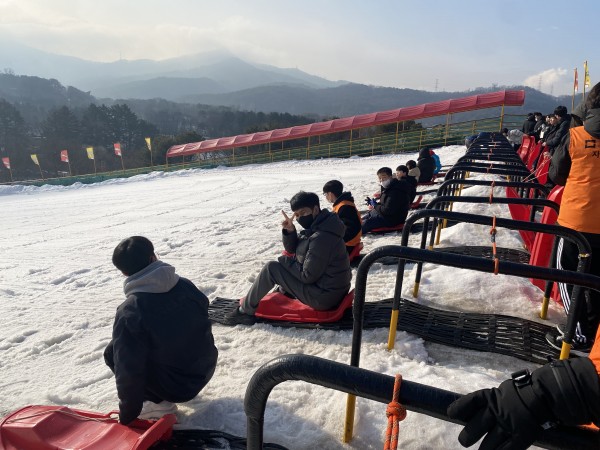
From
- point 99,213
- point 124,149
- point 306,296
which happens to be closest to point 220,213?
point 99,213

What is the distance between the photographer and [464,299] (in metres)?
3.82

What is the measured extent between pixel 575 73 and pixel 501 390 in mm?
17608

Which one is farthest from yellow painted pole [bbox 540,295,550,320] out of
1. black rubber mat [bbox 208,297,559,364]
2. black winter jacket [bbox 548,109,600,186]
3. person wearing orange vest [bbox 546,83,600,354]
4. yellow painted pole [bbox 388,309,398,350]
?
yellow painted pole [bbox 388,309,398,350]

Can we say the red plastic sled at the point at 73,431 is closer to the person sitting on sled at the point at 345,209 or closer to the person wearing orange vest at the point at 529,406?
the person wearing orange vest at the point at 529,406

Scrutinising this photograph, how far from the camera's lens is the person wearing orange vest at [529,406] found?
3.32 ft

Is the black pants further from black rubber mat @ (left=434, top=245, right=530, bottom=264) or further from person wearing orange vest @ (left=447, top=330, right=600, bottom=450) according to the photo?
person wearing orange vest @ (left=447, top=330, right=600, bottom=450)

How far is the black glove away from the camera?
1013mm

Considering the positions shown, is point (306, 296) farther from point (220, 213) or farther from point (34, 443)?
point (220, 213)

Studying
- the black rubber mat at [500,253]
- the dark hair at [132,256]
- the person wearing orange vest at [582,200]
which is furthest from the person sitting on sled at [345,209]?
the dark hair at [132,256]

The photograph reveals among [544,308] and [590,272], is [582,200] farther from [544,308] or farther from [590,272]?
[544,308]

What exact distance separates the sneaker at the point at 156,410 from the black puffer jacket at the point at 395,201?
4703mm

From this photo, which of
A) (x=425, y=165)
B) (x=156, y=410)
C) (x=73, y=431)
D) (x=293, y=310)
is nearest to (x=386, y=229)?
(x=293, y=310)

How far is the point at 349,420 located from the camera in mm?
2168

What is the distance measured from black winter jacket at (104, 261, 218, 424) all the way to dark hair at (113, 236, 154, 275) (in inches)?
2.3
